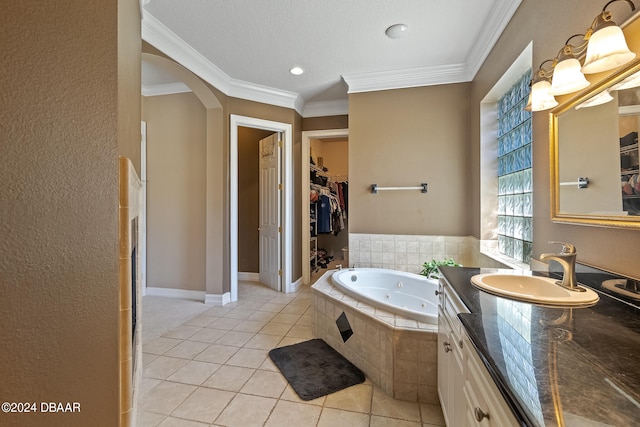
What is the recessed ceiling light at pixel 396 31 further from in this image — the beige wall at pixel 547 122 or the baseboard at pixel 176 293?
the baseboard at pixel 176 293

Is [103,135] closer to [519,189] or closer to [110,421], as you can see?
[110,421]

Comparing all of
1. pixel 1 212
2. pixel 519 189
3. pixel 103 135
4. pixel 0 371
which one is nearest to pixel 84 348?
pixel 0 371

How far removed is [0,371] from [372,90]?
11.2ft

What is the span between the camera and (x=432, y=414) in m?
1.60

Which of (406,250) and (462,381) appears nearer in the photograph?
(462,381)

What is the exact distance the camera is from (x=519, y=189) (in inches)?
86.7

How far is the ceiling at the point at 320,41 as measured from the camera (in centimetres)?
209

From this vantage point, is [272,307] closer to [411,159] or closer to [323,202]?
[323,202]

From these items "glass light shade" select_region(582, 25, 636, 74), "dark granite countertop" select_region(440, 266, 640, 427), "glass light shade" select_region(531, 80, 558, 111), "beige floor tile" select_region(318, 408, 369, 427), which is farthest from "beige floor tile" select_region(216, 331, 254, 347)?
"glass light shade" select_region(582, 25, 636, 74)

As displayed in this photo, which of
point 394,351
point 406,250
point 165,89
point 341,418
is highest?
point 165,89

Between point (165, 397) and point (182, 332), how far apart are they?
3.21 ft

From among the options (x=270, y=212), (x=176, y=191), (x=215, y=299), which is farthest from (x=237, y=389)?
(x=176, y=191)

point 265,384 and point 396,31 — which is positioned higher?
point 396,31

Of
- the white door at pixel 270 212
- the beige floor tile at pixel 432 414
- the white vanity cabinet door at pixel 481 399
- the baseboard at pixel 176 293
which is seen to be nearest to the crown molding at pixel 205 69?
the white door at pixel 270 212
